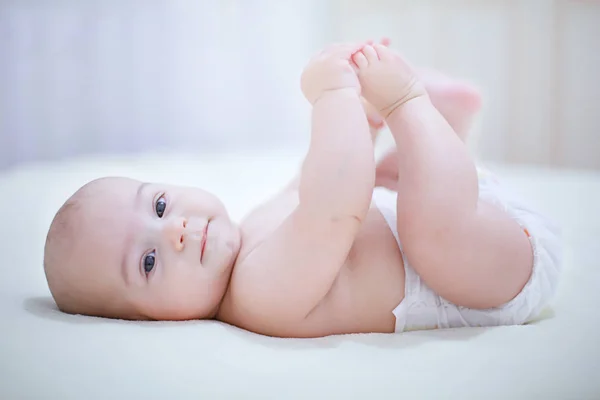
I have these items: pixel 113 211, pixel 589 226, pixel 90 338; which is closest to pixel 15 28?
pixel 113 211

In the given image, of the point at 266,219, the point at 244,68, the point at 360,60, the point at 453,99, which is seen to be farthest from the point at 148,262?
the point at 244,68

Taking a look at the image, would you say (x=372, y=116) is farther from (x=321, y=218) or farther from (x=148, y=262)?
(x=148, y=262)

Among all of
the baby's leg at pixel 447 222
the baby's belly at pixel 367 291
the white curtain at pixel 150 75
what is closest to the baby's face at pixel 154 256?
the baby's belly at pixel 367 291

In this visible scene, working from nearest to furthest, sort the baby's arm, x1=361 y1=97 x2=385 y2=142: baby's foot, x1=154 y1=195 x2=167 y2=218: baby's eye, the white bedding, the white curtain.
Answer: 1. the white bedding
2. the baby's arm
3. x1=154 y1=195 x2=167 y2=218: baby's eye
4. x1=361 y1=97 x2=385 y2=142: baby's foot
5. the white curtain

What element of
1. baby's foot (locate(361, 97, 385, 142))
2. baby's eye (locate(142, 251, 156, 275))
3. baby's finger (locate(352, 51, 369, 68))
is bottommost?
baby's eye (locate(142, 251, 156, 275))

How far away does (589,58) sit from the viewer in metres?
2.50

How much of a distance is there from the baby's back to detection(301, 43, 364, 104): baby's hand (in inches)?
8.5

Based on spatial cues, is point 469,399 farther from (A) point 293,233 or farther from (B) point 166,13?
(B) point 166,13

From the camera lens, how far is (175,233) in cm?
90

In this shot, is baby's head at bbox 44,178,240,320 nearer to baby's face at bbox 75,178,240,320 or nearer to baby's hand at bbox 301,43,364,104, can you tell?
baby's face at bbox 75,178,240,320

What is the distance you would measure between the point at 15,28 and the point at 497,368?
1984mm

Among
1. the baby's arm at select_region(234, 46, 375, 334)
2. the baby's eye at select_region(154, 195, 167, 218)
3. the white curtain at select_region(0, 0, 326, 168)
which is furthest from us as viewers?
the white curtain at select_region(0, 0, 326, 168)

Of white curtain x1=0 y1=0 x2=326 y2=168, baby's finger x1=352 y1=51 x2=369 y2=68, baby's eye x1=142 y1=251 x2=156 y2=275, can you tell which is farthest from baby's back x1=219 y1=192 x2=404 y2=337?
white curtain x1=0 y1=0 x2=326 y2=168

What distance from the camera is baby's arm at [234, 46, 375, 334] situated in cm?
83
